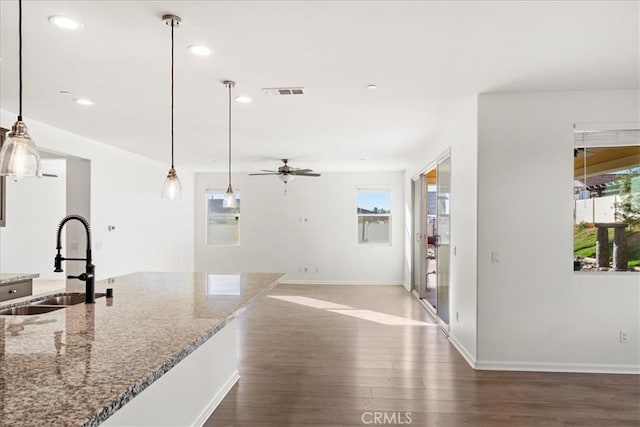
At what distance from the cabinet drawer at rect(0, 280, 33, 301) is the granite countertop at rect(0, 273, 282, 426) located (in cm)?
175

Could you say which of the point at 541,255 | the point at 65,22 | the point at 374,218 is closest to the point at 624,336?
the point at 541,255

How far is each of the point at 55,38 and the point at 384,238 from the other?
741cm

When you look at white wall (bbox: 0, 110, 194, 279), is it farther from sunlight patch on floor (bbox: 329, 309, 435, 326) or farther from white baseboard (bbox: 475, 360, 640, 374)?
white baseboard (bbox: 475, 360, 640, 374)

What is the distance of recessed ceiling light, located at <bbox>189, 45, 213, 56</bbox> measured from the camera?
2695 millimetres

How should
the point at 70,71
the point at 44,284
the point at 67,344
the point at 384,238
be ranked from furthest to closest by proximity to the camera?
the point at 384,238 < the point at 44,284 < the point at 70,71 < the point at 67,344

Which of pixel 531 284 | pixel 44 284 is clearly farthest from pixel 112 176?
pixel 531 284

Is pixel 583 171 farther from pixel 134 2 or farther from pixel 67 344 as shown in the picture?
pixel 67 344

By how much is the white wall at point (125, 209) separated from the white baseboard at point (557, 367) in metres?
5.06

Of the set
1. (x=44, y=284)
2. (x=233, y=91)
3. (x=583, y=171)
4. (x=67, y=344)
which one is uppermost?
(x=233, y=91)

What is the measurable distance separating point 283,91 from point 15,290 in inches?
118

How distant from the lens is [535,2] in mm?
2148

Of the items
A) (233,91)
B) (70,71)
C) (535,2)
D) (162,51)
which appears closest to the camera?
(535,2)

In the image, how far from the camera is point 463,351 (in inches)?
161

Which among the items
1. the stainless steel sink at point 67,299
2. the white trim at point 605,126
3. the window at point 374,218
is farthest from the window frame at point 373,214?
the stainless steel sink at point 67,299
